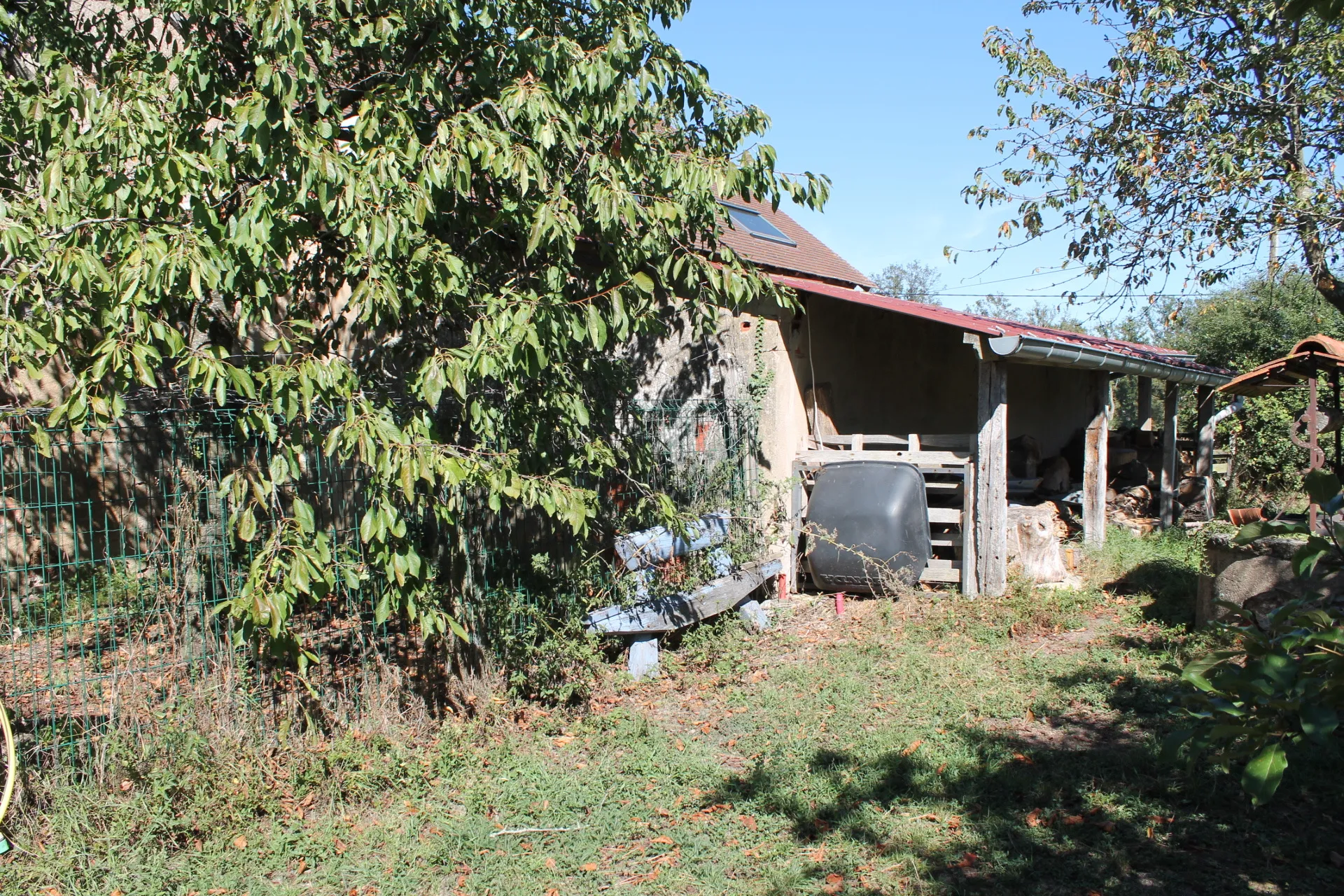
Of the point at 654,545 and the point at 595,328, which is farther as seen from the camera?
the point at 654,545

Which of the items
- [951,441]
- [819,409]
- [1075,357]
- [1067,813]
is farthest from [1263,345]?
[1067,813]

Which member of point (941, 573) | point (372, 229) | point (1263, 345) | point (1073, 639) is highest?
point (1263, 345)

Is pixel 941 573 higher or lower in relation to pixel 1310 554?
lower

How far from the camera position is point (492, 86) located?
503cm

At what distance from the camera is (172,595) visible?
469cm

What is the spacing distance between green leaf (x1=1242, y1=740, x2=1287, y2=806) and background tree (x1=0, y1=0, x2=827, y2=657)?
9.95 ft

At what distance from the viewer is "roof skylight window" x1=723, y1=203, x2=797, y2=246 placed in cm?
1273

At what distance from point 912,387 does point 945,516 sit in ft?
9.45

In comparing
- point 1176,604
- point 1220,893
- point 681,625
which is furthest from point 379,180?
point 1176,604

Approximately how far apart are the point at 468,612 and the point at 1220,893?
4.07m

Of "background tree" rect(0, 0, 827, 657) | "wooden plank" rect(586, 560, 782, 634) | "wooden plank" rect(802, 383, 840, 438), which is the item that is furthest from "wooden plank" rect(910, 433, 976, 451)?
"background tree" rect(0, 0, 827, 657)

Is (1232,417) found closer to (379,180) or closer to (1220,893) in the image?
(1220,893)

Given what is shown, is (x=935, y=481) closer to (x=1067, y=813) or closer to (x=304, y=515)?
(x=1067, y=813)

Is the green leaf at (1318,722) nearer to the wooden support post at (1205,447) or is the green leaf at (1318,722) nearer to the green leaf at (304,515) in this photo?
the green leaf at (304,515)
